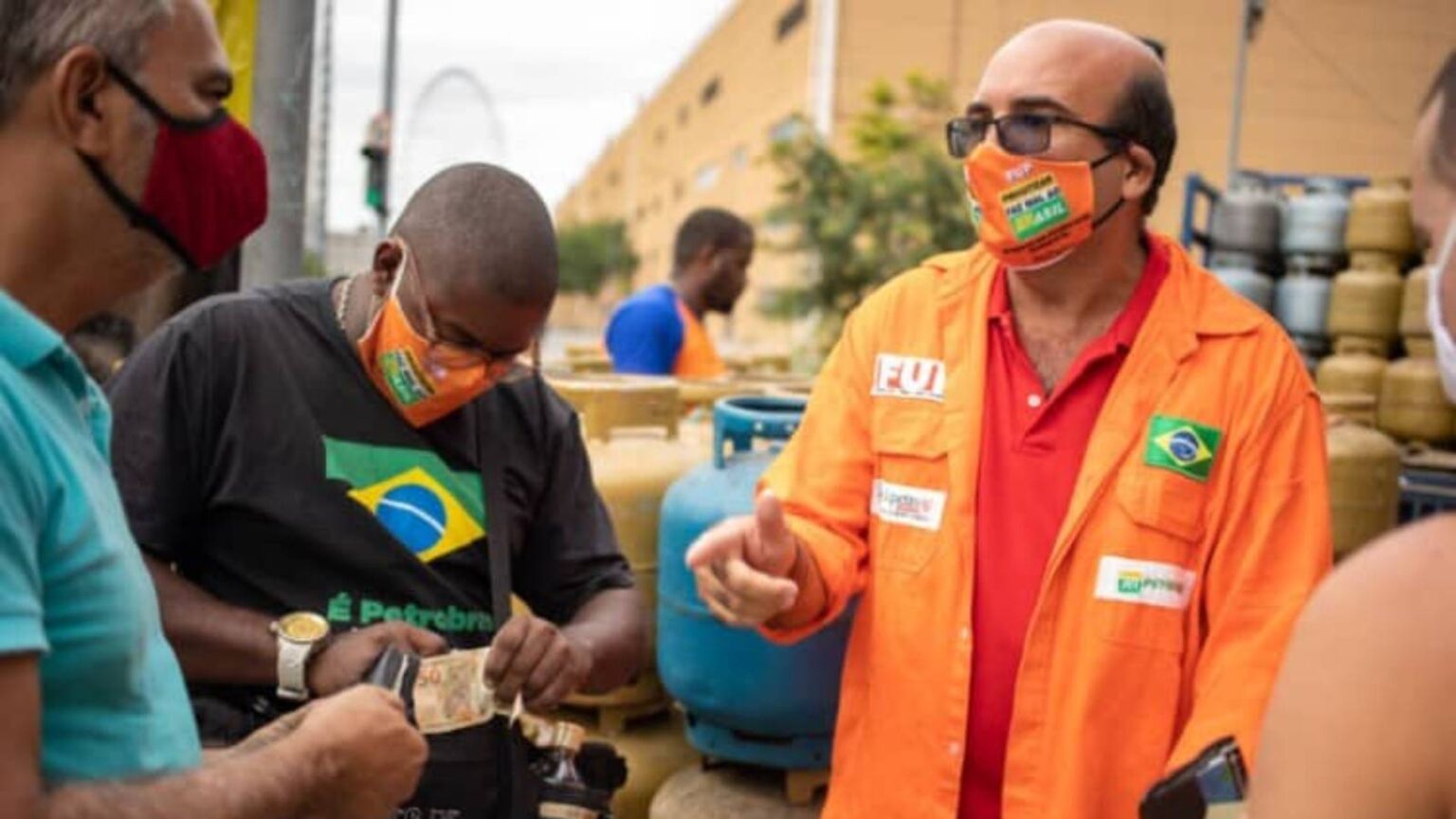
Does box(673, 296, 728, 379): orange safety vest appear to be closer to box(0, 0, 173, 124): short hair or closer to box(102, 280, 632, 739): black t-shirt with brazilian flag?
box(102, 280, 632, 739): black t-shirt with brazilian flag

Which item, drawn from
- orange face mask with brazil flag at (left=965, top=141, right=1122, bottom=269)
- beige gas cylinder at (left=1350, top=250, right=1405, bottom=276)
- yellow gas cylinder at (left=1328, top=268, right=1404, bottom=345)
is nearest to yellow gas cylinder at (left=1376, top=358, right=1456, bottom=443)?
yellow gas cylinder at (left=1328, top=268, right=1404, bottom=345)

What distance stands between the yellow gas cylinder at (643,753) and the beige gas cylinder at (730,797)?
10.9 inches

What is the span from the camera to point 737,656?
10.5 ft

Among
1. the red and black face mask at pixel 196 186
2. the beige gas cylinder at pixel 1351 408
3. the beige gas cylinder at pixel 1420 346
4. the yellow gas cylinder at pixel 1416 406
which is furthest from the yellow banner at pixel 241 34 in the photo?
the beige gas cylinder at pixel 1420 346

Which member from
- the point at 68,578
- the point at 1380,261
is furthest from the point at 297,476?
the point at 1380,261

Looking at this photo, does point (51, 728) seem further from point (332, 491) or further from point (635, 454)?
point (635, 454)

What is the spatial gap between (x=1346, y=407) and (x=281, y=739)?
4.66m

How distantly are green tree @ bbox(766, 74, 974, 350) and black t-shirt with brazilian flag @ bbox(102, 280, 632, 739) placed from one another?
47.3 feet

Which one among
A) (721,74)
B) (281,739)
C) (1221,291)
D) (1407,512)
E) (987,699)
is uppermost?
(721,74)

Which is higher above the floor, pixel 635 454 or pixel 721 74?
pixel 721 74

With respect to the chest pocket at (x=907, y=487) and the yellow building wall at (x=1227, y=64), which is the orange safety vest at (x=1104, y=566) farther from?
the yellow building wall at (x=1227, y=64)

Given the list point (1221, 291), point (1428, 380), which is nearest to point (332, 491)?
point (1221, 291)

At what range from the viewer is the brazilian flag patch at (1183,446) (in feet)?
7.85

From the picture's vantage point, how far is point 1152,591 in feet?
7.77
